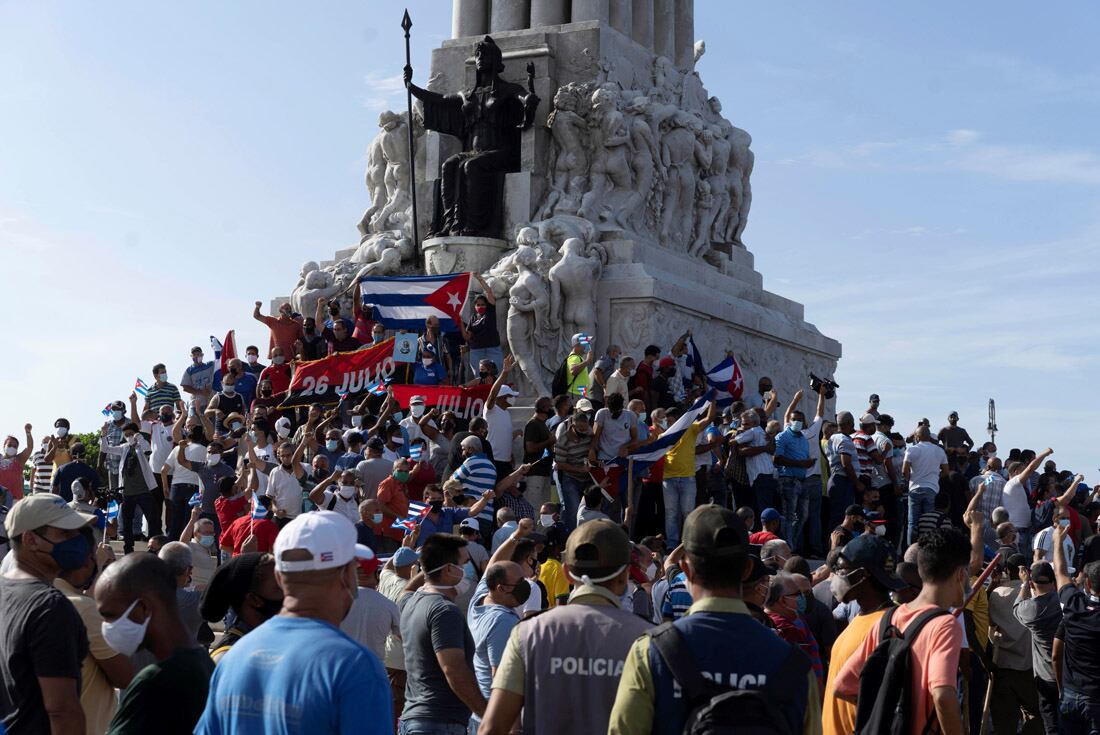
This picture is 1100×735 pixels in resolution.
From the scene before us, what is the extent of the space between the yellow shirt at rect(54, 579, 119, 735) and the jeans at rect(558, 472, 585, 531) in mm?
11122

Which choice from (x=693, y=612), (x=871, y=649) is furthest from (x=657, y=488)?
(x=693, y=612)

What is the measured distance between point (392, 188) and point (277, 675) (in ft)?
77.0

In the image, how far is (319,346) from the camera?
22.5m

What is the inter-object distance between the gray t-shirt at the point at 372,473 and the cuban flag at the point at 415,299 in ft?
20.6

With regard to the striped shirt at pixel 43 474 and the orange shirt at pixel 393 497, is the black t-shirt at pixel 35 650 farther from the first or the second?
the striped shirt at pixel 43 474

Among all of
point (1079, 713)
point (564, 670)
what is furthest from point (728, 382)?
point (564, 670)

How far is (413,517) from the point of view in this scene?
14289mm

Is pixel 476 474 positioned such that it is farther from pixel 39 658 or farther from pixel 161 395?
pixel 39 658

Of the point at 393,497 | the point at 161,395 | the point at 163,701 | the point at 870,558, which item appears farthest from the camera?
the point at 161,395

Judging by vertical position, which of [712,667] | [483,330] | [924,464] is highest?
[483,330]

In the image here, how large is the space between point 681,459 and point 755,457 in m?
1.17

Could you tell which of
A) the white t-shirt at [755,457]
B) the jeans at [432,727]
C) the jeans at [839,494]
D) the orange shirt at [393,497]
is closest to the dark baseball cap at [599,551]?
the jeans at [432,727]

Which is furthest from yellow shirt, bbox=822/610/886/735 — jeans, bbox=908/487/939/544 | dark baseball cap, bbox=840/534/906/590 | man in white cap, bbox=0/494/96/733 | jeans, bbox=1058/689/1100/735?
jeans, bbox=908/487/939/544

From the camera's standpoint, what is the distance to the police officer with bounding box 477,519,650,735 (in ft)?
17.5
